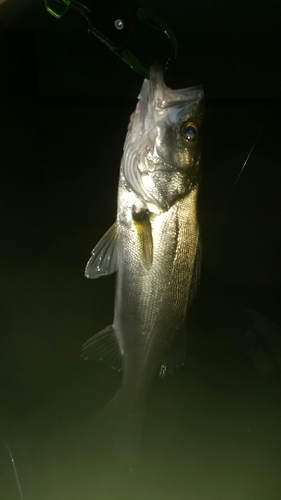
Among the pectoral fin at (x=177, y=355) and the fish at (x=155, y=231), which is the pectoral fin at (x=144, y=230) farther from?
the pectoral fin at (x=177, y=355)

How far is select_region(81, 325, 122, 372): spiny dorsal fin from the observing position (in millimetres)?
1007

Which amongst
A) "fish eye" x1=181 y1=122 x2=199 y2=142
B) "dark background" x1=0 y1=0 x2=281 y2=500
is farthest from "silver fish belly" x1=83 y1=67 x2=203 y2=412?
"dark background" x1=0 y1=0 x2=281 y2=500

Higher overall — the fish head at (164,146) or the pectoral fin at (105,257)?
the fish head at (164,146)

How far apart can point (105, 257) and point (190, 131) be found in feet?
1.29

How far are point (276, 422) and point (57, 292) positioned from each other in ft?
5.14

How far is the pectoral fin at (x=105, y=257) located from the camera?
911 mm

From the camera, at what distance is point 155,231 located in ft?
2.91

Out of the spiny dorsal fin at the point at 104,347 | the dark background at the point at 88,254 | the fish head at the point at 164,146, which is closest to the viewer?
the fish head at the point at 164,146

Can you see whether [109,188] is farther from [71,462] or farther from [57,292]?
[71,462]

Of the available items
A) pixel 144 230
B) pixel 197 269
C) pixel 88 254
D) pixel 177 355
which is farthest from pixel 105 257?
pixel 88 254

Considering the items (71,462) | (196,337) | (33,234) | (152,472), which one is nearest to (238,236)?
(196,337)

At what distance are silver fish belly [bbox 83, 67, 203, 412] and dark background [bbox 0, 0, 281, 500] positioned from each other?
3.40ft

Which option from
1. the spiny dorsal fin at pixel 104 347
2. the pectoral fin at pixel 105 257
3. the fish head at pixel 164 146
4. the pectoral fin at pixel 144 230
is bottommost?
the spiny dorsal fin at pixel 104 347

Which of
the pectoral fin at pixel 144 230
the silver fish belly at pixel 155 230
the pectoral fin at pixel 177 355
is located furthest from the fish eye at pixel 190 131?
the pectoral fin at pixel 177 355
